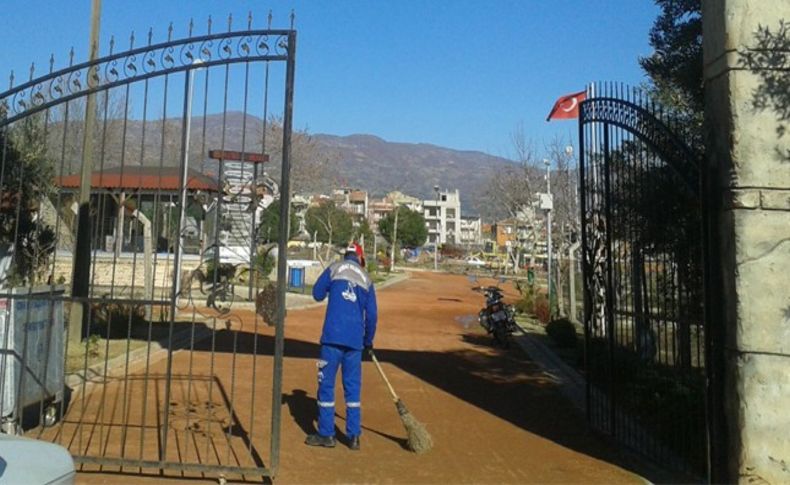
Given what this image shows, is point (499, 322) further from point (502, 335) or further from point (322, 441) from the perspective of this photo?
point (322, 441)

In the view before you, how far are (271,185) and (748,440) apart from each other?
419cm

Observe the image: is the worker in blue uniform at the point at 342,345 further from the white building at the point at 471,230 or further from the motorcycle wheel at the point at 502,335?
the white building at the point at 471,230

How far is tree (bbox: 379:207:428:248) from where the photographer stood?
75.3 meters

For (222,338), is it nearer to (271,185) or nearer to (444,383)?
(444,383)

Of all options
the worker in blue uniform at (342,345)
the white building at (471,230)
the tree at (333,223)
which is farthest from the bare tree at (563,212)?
the white building at (471,230)

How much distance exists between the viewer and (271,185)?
6.00 metres

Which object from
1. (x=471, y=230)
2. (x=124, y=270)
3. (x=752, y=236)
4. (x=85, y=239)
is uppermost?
(x=471, y=230)

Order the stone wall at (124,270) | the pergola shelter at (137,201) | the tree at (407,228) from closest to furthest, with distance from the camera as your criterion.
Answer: the pergola shelter at (137,201) → the stone wall at (124,270) → the tree at (407,228)

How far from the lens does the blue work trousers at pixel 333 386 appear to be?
19.2ft

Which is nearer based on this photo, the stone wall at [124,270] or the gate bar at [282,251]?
the gate bar at [282,251]

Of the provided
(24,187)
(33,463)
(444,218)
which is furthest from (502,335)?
(444,218)

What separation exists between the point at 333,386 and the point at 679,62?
5.56 metres

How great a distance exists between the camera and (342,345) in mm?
5926

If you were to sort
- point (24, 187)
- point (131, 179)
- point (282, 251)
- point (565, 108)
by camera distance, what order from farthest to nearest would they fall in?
point (565, 108), point (131, 179), point (24, 187), point (282, 251)
